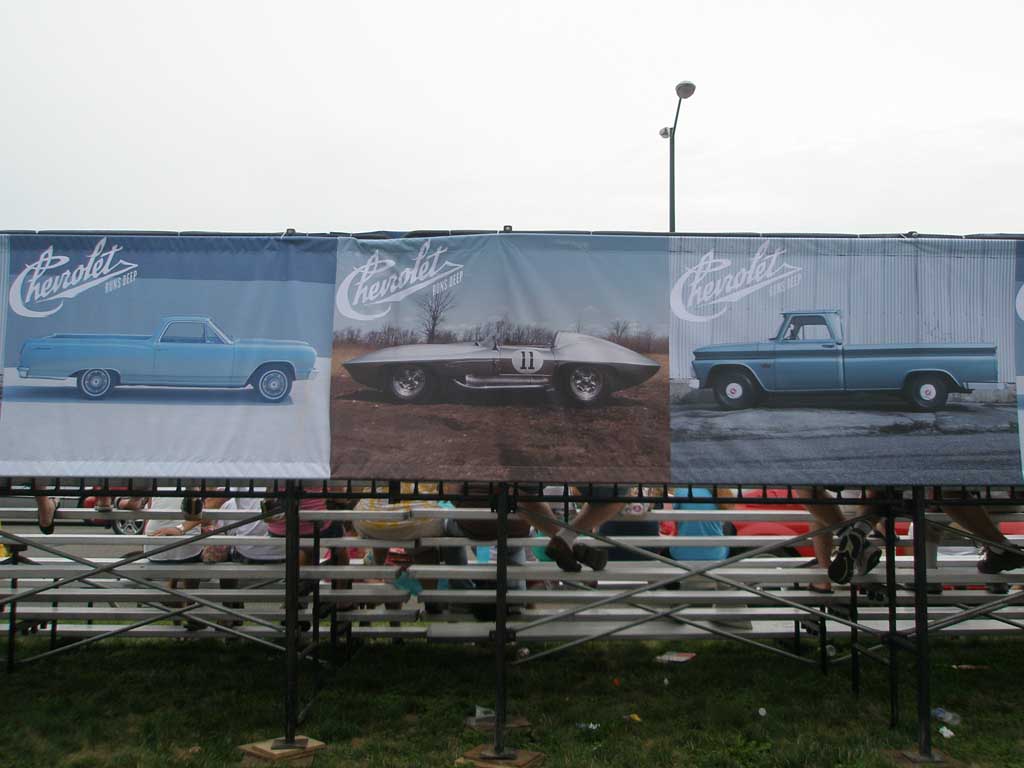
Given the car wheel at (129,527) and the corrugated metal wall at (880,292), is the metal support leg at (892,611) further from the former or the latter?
the car wheel at (129,527)

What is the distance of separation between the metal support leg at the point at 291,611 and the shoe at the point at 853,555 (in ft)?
12.2

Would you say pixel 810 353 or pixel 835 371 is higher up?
pixel 810 353

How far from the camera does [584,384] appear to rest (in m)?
5.56

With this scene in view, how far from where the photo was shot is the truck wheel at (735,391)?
559 cm

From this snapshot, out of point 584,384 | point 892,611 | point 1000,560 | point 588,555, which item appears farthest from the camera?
point 1000,560

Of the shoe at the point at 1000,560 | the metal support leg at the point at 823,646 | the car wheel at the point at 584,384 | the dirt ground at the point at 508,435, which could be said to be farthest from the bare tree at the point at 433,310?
the shoe at the point at 1000,560

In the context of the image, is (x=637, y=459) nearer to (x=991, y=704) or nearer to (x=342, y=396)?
(x=342, y=396)

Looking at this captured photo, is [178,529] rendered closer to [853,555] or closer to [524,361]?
[524,361]

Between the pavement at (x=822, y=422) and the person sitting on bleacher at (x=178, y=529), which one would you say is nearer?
the pavement at (x=822, y=422)

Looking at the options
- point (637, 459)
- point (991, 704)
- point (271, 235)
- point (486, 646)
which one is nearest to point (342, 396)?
point (271, 235)

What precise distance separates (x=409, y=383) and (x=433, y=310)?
0.48 meters

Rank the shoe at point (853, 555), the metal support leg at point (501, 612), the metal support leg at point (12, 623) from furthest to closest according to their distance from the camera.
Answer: the metal support leg at point (12, 623) < the shoe at point (853, 555) < the metal support leg at point (501, 612)

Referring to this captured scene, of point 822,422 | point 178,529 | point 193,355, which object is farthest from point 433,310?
point 178,529

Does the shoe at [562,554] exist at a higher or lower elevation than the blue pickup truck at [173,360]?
lower
